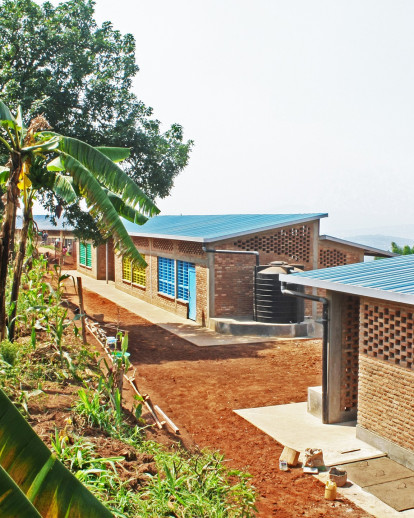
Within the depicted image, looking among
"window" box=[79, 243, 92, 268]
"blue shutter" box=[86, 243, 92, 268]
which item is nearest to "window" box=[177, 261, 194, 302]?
"window" box=[79, 243, 92, 268]

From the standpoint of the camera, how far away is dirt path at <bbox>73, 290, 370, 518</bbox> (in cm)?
740

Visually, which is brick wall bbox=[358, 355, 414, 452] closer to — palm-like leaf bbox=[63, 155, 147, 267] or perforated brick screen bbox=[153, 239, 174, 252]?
palm-like leaf bbox=[63, 155, 147, 267]

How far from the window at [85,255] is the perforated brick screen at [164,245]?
12.2 metres

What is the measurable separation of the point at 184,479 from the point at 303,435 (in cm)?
433

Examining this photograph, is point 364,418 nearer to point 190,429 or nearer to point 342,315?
point 342,315

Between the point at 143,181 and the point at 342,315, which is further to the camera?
the point at 143,181

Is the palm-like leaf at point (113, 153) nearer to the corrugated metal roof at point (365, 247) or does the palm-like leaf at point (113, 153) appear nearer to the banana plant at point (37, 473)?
the corrugated metal roof at point (365, 247)

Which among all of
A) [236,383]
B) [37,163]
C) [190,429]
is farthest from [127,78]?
[190,429]

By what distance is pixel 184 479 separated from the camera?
5.68 m

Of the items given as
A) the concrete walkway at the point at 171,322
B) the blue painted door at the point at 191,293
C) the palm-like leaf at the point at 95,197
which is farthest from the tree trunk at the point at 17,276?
the blue painted door at the point at 191,293

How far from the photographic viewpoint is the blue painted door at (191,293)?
21234 millimetres

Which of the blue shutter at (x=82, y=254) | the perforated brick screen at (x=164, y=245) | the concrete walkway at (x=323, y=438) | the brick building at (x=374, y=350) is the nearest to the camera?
the concrete walkway at (x=323, y=438)

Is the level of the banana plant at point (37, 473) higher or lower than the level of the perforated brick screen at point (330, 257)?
higher

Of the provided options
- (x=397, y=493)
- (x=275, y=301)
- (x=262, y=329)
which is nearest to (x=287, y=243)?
(x=275, y=301)
